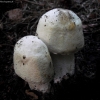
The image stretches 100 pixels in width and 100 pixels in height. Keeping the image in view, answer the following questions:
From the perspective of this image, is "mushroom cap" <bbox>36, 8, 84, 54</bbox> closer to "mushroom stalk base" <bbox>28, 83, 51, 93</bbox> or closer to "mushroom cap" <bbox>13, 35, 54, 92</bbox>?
"mushroom cap" <bbox>13, 35, 54, 92</bbox>

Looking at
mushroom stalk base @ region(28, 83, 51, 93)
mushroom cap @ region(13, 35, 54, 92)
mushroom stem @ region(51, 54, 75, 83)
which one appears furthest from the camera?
mushroom stem @ region(51, 54, 75, 83)

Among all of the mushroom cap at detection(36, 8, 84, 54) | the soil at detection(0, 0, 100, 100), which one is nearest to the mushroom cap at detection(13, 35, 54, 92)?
the mushroom cap at detection(36, 8, 84, 54)

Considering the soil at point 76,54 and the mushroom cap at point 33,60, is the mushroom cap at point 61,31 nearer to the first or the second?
the mushroom cap at point 33,60

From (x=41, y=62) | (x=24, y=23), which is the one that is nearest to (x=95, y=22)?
(x=24, y=23)

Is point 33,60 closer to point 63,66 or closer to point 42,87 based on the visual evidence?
point 42,87

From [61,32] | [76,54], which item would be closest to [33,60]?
[61,32]

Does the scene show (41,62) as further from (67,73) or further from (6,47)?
(6,47)
